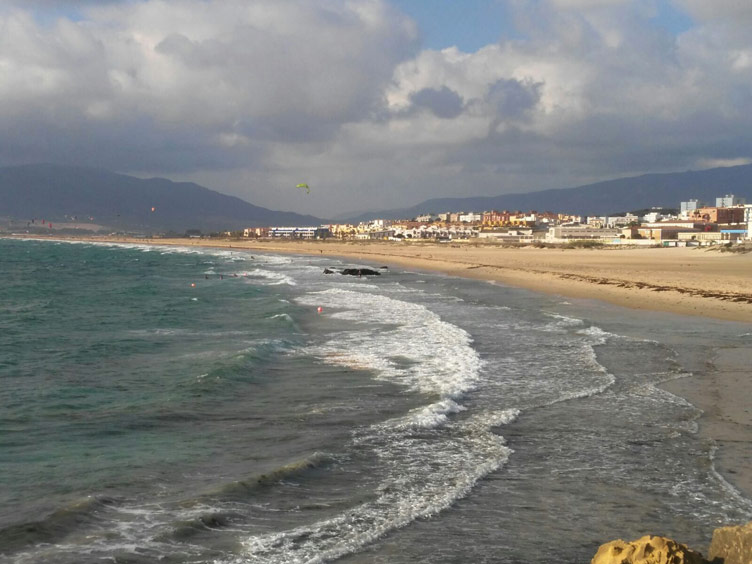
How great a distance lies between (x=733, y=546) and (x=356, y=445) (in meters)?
5.74

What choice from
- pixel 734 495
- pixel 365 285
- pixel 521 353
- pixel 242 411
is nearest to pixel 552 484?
pixel 734 495

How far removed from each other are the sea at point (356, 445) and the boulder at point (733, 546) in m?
1.85

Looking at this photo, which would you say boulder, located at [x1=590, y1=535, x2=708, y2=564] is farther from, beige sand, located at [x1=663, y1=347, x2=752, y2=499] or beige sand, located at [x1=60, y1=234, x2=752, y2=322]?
beige sand, located at [x1=60, y1=234, x2=752, y2=322]

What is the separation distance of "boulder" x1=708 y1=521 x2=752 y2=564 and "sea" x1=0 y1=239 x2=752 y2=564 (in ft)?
6.08

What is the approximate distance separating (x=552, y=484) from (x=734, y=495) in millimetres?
1876

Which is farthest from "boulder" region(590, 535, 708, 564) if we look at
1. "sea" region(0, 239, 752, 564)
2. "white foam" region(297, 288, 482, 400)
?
"white foam" region(297, 288, 482, 400)

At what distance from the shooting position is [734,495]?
7.50 m

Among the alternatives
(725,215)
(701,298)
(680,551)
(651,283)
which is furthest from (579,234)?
(680,551)

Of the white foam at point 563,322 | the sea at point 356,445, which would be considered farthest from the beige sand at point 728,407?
the white foam at point 563,322

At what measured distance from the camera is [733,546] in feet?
14.3

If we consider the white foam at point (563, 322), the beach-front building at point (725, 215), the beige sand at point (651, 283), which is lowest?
the white foam at point (563, 322)

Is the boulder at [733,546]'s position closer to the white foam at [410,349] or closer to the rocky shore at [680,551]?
the rocky shore at [680,551]

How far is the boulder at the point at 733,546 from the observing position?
429 cm

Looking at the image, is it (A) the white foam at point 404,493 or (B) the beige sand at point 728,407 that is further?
(B) the beige sand at point 728,407
